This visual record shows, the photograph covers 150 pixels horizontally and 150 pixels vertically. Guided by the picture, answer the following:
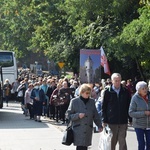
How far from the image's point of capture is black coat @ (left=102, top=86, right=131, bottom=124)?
417 inches

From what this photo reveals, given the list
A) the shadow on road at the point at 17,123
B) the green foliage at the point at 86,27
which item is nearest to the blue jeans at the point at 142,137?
the shadow on road at the point at 17,123

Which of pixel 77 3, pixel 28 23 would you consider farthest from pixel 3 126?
pixel 28 23

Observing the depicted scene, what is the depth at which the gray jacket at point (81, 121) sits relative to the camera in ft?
32.3

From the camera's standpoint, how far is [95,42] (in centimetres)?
2917

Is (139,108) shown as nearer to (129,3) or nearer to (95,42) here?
(129,3)

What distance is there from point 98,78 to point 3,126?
417 cm

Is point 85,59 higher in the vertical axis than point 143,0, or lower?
lower

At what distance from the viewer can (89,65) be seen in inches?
803

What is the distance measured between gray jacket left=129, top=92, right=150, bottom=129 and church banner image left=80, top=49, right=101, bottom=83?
9892 mm

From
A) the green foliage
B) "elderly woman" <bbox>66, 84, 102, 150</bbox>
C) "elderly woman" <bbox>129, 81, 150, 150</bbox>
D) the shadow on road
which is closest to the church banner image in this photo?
the green foliage

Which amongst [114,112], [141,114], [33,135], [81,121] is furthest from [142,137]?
[33,135]

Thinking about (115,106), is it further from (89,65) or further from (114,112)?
(89,65)

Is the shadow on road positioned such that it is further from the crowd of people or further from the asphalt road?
the crowd of people

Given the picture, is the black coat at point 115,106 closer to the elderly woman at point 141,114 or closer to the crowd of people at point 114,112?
the crowd of people at point 114,112
